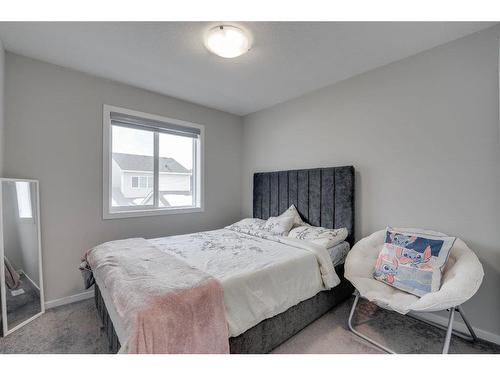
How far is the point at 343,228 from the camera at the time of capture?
2506 mm

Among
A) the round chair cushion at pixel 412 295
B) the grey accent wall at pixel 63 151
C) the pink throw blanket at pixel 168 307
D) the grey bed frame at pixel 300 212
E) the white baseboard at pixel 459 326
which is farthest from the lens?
→ the grey accent wall at pixel 63 151

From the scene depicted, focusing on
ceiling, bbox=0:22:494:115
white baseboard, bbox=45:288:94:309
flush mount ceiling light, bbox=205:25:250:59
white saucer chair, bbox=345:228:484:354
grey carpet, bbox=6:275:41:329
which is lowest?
white baseboard, bbox=45:288:94:309

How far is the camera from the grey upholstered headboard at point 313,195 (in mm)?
2516

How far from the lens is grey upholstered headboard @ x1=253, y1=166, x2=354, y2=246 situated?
2.52 meters

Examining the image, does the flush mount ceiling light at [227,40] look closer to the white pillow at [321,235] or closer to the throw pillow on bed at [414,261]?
the white pillow at [321,235]

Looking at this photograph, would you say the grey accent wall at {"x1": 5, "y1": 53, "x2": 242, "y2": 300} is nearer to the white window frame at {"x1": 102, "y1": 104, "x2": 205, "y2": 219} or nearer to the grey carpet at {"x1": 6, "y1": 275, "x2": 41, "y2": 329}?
the white window frame at {"x1": 102, "y1": 104, "x2": 205, "y2": 219}

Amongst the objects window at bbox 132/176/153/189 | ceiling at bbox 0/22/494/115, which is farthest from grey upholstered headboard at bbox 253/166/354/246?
window at bbox 132/176/153/189

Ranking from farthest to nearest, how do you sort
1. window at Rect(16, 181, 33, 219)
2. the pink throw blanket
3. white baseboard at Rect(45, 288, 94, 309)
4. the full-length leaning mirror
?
1. white baseboard at Rect(45, 288, 94, 309)
2. window at Rect(16, 181, 33, 219)
3. the full-length leaning mirror
4. the pink throw blanket

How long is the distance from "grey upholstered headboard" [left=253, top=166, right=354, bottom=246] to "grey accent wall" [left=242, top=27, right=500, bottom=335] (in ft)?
0.54

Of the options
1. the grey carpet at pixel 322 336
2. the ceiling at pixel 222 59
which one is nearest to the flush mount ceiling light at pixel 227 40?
the ceiling at pixel 222 59

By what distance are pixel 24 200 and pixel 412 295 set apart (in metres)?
3.47

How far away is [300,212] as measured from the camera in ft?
9.73

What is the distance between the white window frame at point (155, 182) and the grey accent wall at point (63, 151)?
56mm
